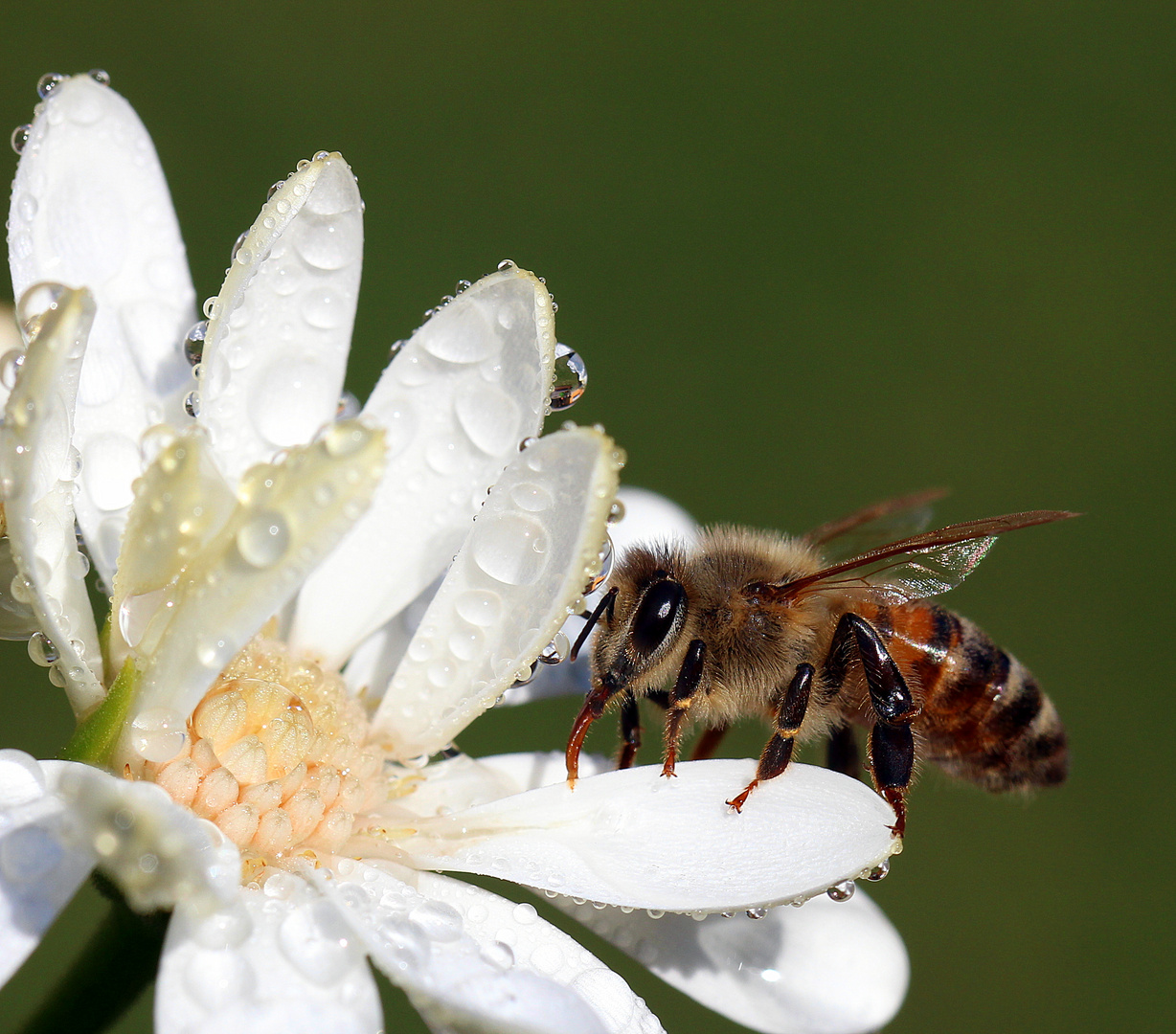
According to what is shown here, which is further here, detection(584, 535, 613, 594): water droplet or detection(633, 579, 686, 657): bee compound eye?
detection(633, 579, 686, 657): bee compound eye

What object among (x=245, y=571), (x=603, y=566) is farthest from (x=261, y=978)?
(x=603, y=566)

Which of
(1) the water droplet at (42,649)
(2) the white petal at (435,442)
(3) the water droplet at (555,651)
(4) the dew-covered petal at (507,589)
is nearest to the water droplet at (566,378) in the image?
(2) the white petal at (435,442)

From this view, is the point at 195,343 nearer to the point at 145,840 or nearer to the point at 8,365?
the point at 8,365

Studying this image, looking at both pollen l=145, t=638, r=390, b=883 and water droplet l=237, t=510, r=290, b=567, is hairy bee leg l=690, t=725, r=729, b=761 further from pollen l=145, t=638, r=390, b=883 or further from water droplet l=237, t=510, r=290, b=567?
water droplet l=237, t=510, r=290, b=567

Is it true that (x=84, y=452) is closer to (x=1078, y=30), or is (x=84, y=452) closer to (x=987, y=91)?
(x=987, y=91)

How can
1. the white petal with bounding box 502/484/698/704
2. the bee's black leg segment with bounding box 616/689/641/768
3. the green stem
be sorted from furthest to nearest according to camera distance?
the white petal with bounding box 502/484/698/704 → the bee's black leg segment with bounding box 616/689/641/768 → the green stem

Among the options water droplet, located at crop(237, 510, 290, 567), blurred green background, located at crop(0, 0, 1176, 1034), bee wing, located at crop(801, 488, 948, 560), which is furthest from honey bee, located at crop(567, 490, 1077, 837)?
blurred green background, located at crop(0, 0, 1176, 1034)
